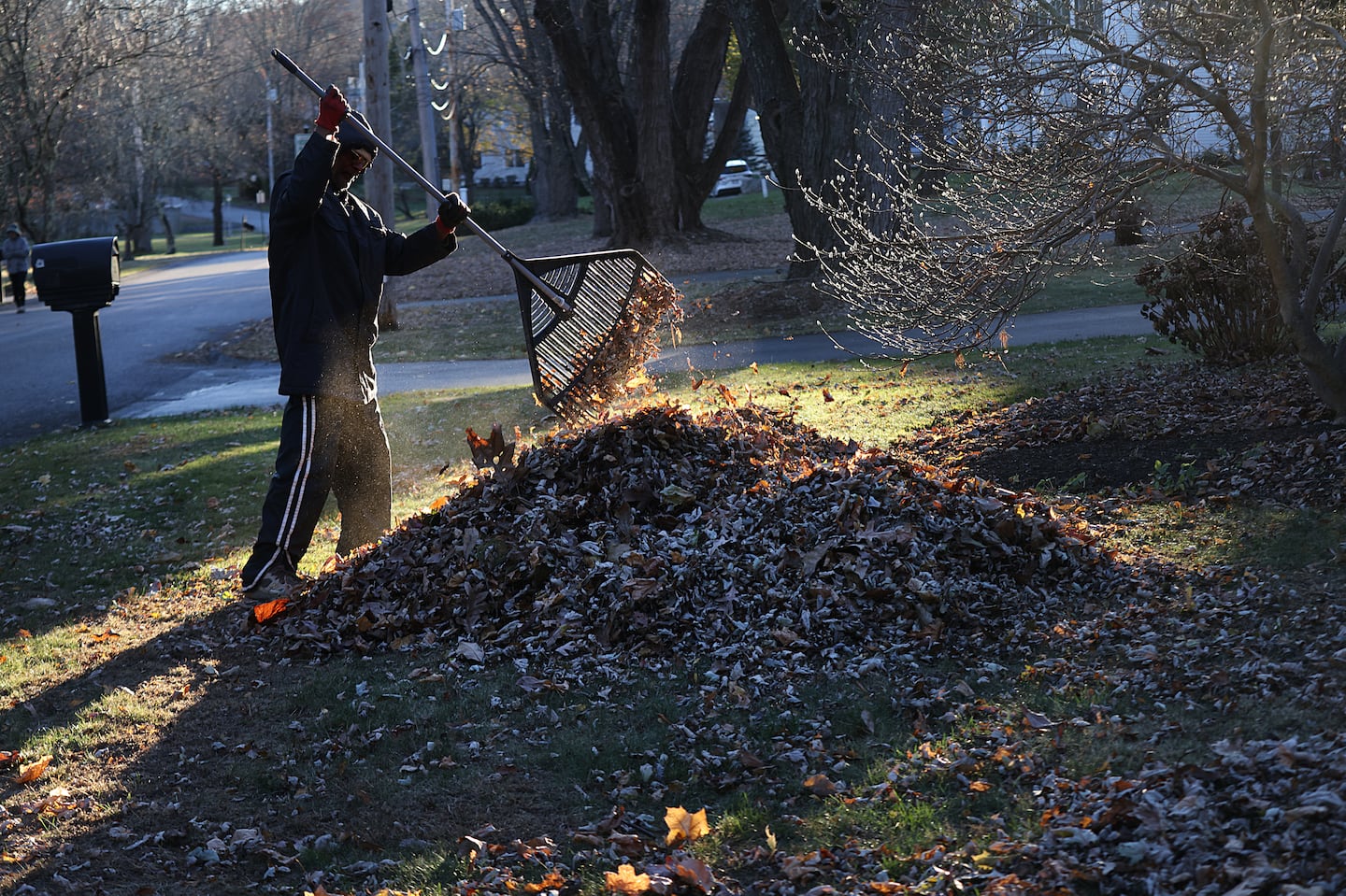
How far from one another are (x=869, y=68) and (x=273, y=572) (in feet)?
16.8

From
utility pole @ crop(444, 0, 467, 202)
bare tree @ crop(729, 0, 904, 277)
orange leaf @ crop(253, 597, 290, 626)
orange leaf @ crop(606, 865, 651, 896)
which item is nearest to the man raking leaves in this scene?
orange leaf @ crop(253, 597, 290, 626)

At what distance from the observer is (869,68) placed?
8.40 meters

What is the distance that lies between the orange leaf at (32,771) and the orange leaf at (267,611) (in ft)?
4.66

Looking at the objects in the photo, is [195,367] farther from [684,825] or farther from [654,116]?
[684,825]

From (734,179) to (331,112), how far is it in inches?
1834

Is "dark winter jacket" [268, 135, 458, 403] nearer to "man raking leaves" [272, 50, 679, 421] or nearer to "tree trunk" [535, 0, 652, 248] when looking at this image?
"man raking leaves" [272, 50, 679, 421]

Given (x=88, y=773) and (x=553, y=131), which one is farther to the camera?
(x=553, y=131)

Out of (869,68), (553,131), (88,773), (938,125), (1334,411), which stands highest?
(553,131)

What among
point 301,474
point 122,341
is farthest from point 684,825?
point 122,341

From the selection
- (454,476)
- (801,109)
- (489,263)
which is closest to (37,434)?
(454,476)

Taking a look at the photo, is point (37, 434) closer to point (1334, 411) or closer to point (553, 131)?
point (1334, 411)

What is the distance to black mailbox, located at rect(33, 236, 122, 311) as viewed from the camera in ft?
36.6

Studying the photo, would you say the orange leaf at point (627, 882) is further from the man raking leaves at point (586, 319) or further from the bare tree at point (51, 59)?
the bare tree at point (51, 59)

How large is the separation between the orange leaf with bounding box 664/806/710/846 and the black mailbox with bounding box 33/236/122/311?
935 centimetres
